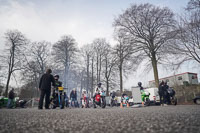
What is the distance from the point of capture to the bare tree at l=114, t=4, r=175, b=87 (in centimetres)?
1789

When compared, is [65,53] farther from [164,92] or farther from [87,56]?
[164,92]

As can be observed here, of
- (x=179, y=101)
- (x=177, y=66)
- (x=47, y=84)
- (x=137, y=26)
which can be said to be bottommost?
(x=179, y=101)

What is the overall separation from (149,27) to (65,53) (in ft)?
54.0

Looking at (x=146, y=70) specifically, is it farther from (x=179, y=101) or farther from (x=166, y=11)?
(x=166, y=11)

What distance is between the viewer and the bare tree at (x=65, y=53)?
90.9ft

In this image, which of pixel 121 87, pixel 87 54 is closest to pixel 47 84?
pixel 121 87

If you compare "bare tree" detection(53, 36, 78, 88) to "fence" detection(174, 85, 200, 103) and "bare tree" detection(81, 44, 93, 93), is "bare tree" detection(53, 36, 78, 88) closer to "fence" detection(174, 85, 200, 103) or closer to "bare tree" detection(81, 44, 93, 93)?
"bare tree" detection(81, 44, 93, 93)

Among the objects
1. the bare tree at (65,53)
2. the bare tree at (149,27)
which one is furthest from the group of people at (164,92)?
the bare tree at (65,53)

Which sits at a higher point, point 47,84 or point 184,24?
point 184,24

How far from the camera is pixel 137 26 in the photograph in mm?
19969

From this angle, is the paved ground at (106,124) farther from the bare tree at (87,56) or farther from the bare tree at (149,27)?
the bare tree at (87,56)

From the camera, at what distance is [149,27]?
752 inches

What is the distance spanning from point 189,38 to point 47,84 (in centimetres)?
1438

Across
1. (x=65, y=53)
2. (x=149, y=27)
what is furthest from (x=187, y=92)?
(x=65, y=53)
